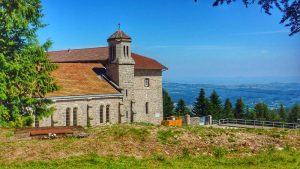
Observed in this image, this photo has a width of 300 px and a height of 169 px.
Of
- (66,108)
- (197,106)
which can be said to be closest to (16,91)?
(66,108)

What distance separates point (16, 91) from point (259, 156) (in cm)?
1811

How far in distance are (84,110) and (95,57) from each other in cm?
1417

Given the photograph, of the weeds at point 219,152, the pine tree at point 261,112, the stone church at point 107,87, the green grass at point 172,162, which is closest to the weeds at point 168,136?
the weeds at point 219,152

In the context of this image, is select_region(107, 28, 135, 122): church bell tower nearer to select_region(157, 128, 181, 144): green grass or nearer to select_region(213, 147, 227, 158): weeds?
select_region(157, 128, 181, 144): green grass

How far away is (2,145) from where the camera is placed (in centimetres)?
1612

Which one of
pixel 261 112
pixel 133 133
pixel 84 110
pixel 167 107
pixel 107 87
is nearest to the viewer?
pixel 133 133

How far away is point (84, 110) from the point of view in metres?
40.8

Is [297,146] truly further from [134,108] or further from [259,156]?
[134,108]

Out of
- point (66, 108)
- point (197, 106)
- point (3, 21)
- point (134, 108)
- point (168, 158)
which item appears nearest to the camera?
point (168, 158)

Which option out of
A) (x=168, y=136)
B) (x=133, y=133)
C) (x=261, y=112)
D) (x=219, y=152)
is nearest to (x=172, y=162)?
(x=219, y=152)

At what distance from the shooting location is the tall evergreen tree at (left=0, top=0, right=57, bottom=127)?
1038 inches

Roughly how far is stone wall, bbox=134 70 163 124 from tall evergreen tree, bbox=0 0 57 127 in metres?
22.8

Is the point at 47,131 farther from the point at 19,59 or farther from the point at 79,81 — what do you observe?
the point at 79,81

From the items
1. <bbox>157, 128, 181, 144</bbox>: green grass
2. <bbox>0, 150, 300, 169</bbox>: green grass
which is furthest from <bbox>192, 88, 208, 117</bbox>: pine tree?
<bbox>0, 150, 300, 169</bbox>: green grass
